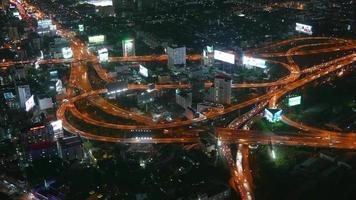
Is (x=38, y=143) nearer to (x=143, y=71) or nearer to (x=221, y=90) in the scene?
(x=221, y=90)

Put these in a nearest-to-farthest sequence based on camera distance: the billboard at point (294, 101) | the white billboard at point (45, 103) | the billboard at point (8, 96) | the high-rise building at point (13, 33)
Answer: the billboard at point (294, 101)
the white billboard at point (45, 103)
the billboard at point (8, 96)
the high-rise building at point (13, 33)

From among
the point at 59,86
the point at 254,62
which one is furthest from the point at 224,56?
the point at 59,86

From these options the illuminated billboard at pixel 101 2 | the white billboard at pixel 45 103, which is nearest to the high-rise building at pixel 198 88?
the white billboard at pixel 45 103

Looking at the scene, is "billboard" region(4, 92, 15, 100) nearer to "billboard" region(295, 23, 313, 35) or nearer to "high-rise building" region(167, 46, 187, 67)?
"high-rise building" region(167, 46, 187, 67)

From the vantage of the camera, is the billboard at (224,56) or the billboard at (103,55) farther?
the billboard at (103,55)

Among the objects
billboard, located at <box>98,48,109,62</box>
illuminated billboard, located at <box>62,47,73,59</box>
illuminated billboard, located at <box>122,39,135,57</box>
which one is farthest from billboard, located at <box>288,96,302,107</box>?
illuminated billboard, located at <box>62,47,73,59</box>

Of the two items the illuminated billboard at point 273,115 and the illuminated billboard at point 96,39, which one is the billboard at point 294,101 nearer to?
the illuminated billboard at point 273,115

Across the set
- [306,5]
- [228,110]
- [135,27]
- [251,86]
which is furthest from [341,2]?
[228,110]
